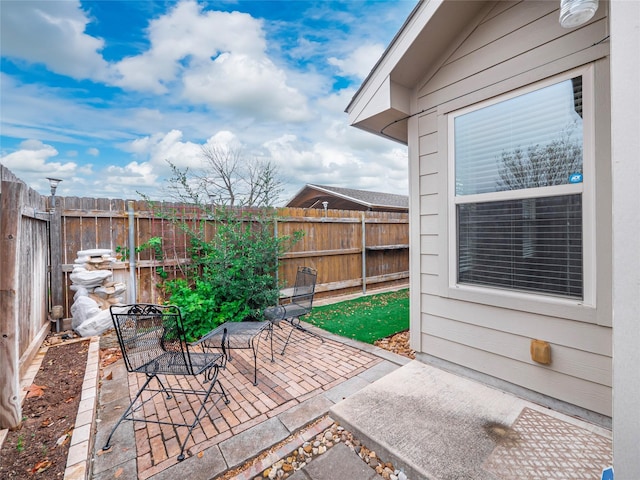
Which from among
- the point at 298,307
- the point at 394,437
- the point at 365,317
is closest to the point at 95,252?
the point at 298,307

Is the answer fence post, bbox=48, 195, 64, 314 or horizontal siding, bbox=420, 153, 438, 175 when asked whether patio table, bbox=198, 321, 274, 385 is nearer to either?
horizontal siding, bbox=420, 153, 438, 175

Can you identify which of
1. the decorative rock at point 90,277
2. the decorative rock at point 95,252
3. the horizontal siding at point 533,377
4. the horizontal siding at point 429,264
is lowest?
the horizontal siding at point 533,377

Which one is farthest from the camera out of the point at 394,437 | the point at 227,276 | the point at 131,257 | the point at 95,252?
the point at 227,276

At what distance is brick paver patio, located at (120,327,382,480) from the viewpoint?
196 cm

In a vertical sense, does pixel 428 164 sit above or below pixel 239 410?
above

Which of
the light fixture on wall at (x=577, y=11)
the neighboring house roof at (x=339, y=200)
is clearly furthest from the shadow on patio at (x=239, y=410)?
the neighboring house roof at (x=339, y=200)

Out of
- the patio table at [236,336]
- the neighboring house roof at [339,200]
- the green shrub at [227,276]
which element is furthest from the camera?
the neighboring house roof at [339,200]

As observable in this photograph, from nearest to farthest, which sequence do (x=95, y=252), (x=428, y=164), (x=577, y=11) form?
1. (x=577, y=11)
2. (x=428, y=164)
3. (x=95, y=252)

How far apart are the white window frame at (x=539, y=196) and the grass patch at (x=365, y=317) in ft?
5.74

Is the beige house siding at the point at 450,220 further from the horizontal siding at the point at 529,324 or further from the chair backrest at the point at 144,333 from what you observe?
the chair backrest at the point at 144,333

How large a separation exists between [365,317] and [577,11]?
4.33 meters

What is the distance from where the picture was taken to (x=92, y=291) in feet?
13.2

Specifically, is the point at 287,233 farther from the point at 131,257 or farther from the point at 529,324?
the point at 529,324

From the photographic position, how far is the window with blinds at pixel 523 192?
6.75 ft
